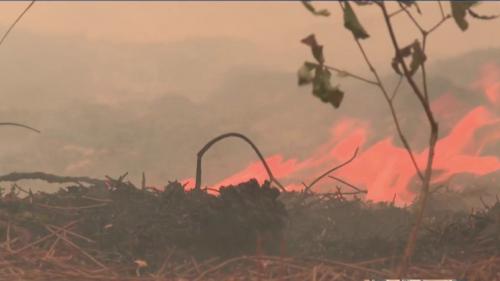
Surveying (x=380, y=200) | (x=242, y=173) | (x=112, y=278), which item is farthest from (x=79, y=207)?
(x=380, y=200)

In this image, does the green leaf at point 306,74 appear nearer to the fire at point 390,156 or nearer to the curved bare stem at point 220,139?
the curved bare stem at point 220,139

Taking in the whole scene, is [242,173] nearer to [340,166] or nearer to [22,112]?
[340,166]

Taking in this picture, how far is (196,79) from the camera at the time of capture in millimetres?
1545

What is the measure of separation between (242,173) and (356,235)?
0.30 meters

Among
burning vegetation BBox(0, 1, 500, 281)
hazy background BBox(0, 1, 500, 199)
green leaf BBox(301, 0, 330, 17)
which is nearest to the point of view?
green leaf BBox(301, 0, 330, 17)

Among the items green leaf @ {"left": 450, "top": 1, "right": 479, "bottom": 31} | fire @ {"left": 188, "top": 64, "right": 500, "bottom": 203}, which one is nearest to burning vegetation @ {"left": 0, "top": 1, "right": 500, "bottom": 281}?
fire @ {"left": 188, "top": 64, "right": 500, "bottom": 203}

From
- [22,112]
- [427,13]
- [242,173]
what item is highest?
[427,13]

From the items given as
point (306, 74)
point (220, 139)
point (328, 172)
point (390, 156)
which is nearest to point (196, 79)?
point (220, 139)

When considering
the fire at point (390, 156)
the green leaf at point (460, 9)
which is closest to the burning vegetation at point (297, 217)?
the fire at point (390, 156)

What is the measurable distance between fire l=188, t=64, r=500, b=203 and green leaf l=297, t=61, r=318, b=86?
66 cm

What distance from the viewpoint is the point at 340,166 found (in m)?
1.54

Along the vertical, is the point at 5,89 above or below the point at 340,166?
above

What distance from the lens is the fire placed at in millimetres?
1550

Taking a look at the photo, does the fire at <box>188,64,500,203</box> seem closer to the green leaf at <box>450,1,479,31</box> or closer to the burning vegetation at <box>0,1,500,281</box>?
the burning vegetation at <box>0,1,500,281</box>
